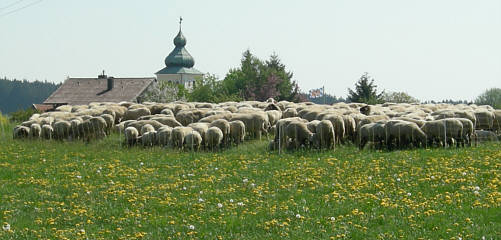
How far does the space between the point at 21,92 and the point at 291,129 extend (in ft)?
591

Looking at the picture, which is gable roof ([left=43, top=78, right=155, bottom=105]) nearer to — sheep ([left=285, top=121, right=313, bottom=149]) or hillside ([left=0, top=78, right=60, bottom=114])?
sheep ([left=285, top=121, right=313, bottom=149])

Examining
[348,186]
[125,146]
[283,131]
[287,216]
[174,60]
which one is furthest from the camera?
[174,60]

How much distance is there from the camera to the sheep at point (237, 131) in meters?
27.2

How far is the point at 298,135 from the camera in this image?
24.7 metres

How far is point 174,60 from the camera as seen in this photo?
114 meters

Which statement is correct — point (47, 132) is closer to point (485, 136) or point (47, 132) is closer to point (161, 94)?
point (485, 136)

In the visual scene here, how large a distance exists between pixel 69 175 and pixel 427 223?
1024 centimetres

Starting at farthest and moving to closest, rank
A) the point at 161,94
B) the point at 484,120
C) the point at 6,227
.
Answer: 1. the point at 161,94
2. the point at 484,120
3. the point at 6,227

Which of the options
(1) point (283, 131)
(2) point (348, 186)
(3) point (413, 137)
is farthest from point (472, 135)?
(2) point (348, 186)

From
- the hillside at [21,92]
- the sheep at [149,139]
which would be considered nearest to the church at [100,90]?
the sheep at [149,139]

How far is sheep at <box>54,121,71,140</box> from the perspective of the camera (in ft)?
102

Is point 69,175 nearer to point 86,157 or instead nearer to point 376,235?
point 86,157

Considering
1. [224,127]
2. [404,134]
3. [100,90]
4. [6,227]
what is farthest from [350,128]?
[100,90]

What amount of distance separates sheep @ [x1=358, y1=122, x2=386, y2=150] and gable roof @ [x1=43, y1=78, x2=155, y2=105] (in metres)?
61.4
